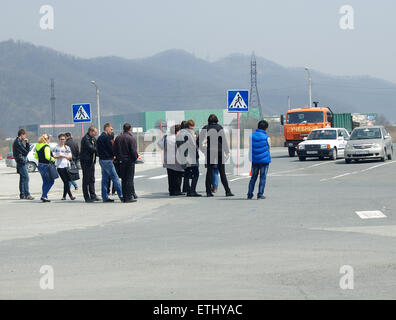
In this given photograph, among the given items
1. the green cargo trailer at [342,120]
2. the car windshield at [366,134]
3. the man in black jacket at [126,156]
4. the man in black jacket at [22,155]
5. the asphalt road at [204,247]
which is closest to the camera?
the asphalt road at [204,247]

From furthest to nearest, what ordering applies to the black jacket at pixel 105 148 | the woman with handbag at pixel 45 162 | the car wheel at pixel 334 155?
the car wheel at pixel 334 155, the woman with handbag at pixel 45 162, the black jacket at pixel 105 148

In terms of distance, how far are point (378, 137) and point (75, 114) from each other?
44.0ft

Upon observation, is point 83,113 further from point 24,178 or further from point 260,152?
point 260,152

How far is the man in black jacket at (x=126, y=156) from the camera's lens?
18.9 metres

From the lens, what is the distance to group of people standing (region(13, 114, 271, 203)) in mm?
18938

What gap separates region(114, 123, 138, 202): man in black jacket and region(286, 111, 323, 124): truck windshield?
83.7 feet

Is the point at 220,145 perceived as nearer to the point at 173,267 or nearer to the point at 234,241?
the point at 234,241

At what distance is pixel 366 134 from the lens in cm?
3441

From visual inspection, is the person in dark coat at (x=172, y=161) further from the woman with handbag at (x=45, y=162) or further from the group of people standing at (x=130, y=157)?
the woman with handbag at (x=45, y=162)

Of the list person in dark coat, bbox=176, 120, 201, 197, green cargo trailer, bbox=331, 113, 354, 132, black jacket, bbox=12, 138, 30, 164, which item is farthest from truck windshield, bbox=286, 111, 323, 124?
black jacket, bbox=12, 138, 30, 164

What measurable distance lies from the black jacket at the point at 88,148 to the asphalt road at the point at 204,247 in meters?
1.23

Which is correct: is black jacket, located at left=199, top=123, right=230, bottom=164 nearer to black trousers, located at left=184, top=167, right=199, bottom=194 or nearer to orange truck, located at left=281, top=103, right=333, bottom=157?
black trousers, located at left=184, top=167, right=199, bottom=194

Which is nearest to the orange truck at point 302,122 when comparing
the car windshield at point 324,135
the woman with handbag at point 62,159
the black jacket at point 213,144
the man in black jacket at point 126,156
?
A: the car windshield at point 324,135
